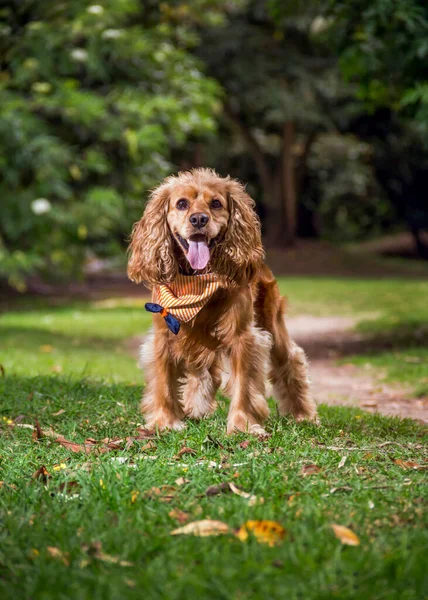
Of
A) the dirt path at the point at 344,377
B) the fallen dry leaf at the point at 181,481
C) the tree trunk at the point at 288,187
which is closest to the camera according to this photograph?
the fallen dry leaf at the point at 181,481

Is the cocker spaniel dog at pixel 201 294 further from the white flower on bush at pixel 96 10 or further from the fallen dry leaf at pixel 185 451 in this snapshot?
the white flower on bush at pixel 96 10

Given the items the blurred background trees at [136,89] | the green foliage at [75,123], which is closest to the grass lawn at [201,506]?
the blurred background trees at [136,89]

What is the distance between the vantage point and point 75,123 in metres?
16.7

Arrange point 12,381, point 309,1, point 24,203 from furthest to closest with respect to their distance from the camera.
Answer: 1. point 24,203
2. point 309,1
3. point 12,381

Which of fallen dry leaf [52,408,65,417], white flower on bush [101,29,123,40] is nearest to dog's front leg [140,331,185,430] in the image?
fallen dry leaf [52,408,65,417]

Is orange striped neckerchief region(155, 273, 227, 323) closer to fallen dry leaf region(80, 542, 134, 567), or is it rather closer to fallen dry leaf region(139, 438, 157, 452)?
fallen dry leaf region(139, 438, 157, 452)

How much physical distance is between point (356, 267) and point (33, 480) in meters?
27.6

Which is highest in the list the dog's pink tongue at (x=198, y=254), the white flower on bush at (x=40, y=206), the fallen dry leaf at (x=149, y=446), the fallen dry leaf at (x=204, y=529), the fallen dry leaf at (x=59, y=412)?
the white flower on bush at (x=40, y=206)

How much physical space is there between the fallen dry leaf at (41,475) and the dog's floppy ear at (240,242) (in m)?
1.71

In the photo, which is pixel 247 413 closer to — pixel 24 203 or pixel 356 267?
pixel 24 203

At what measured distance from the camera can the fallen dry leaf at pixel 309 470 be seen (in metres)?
4.34

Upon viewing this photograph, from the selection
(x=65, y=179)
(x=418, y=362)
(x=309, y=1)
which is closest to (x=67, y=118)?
(x=65, y=179)

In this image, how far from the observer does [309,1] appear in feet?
42.0

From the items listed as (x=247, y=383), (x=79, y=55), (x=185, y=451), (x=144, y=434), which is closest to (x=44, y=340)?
(x=79, y=55)
